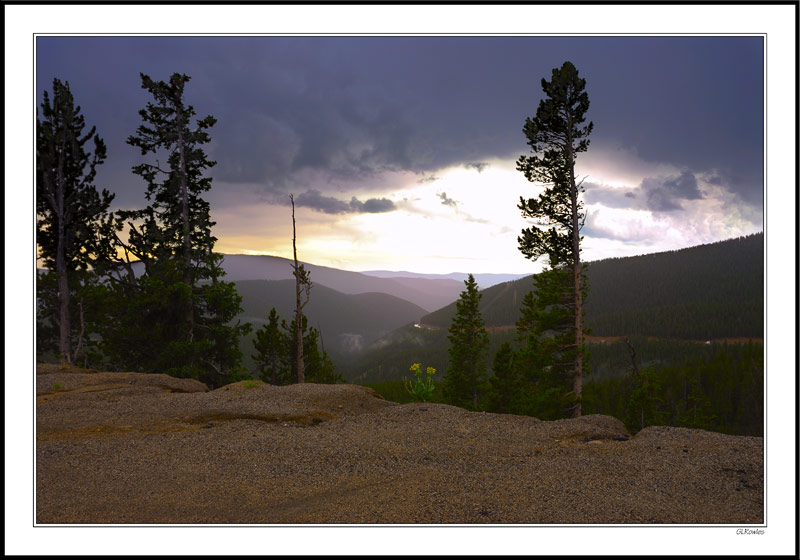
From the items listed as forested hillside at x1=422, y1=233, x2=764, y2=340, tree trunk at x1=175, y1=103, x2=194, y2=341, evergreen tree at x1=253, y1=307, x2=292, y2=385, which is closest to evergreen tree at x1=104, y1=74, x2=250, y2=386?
tree trunk at x1=175, y1=103, x2=194, y2=341

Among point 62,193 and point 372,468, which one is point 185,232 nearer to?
point 62,193

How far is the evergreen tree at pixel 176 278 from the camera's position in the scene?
77.3 feet

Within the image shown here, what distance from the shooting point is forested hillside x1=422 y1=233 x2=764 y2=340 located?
5669 inches

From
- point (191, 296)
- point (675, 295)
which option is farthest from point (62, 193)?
point (675, 295)

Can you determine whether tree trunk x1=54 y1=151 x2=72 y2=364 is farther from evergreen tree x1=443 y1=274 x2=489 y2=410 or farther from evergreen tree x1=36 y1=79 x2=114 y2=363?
evergreen tree x1=443 y1=274 x2=489 y2=410

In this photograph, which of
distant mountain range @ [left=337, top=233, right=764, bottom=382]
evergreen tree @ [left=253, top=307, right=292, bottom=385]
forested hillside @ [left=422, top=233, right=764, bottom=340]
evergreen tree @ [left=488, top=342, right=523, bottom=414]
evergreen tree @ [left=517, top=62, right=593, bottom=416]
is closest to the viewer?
evergreen tree @ [left=517, top=62, right=593, bottom=416]

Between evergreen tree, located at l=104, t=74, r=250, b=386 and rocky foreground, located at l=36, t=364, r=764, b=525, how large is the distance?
40.5 feet

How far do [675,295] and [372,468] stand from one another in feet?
638

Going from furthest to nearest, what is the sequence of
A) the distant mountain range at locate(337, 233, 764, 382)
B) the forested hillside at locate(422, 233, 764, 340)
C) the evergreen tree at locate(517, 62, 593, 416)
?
the forested hillside at locate(422, 233, 764, 340) → the distant mountain range at locate(337, 233, 764, 382) → the evergreen tree at locate(517, 62, 593, 416)

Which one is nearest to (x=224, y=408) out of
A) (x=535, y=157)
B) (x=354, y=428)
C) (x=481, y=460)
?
(x=354, y=428)

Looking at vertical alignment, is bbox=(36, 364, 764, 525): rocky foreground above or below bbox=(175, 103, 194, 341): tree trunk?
below

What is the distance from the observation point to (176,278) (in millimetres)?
24344

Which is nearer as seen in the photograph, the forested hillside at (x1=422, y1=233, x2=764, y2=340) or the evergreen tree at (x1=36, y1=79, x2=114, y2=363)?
the evergreen tree at (x1=36, y1=79, x2=114, y2=363)

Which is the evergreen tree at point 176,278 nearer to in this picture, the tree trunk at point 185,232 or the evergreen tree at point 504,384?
the tree trunk at point 185,232
